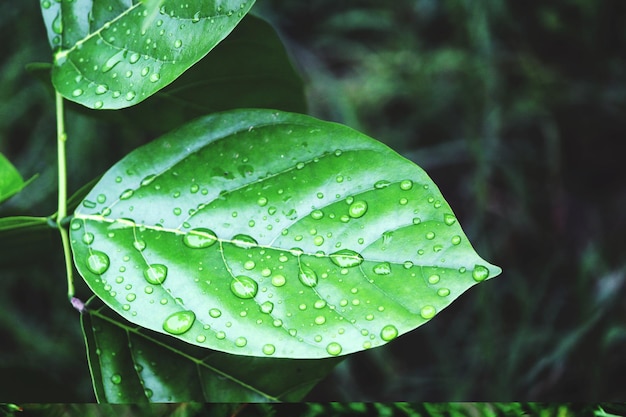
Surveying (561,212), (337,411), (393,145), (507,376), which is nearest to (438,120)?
(393,145)

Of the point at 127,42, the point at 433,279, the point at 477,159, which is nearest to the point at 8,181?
the point at 127,42

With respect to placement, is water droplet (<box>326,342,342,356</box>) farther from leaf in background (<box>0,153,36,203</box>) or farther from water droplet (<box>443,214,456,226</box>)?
leaf in background (<box>0,153,36,203</box>)

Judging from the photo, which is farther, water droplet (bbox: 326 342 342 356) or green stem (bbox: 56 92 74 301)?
green stem (bbox: 56 92 74 301)

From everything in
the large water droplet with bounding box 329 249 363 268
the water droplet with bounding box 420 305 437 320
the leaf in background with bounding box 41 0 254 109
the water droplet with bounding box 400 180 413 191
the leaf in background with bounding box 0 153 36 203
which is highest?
the leaf in background with bounding box 41 0 254 109

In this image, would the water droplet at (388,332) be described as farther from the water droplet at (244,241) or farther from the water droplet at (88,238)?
the water droplet at (88,238)

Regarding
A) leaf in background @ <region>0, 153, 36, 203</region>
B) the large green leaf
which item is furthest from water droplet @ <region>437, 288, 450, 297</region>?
leaf in background @ <region>0, 153, 36, 203</region>

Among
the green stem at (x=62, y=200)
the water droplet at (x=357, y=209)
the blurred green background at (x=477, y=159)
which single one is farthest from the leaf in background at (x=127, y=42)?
the blurred green background at (x=477, y=159)

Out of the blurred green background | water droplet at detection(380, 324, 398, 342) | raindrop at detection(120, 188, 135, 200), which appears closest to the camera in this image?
water droplet at detection(380, 324, 398, 342)
